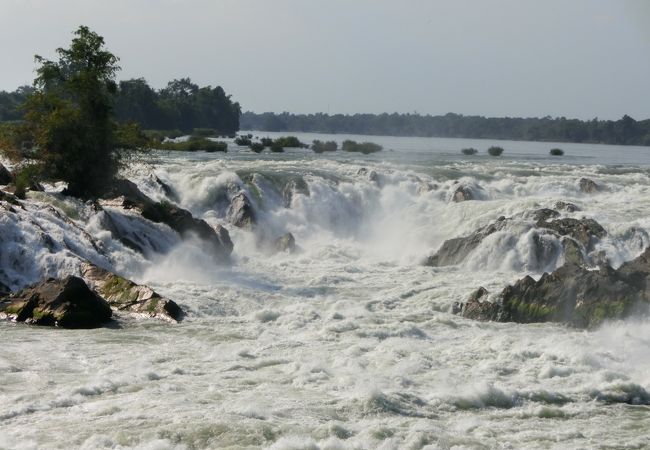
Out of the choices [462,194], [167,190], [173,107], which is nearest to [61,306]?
[167,190]

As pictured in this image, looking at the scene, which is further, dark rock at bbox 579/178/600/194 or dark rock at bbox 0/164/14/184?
dark rock at bbox 579/178/600/194

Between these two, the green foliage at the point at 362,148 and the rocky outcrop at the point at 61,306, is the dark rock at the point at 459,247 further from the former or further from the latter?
the green foliage at the point at 362,148

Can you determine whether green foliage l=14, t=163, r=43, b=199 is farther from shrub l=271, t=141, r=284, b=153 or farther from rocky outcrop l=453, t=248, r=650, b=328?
shrub l=271, t=141, r=284, b=153

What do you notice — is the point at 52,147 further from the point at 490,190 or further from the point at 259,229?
the point at 490,190

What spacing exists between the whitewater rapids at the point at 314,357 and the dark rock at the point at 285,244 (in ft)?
1.09

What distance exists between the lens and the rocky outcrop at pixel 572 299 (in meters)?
18.6

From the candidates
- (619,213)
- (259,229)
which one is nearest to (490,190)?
(619,213)

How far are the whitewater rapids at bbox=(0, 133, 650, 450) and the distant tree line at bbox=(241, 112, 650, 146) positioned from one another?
92.3 metres

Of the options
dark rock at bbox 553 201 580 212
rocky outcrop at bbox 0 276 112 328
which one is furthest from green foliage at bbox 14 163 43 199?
dark rock at bbox 553 201 580 212

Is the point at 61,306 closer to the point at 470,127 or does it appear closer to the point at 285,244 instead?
the point at 285,244

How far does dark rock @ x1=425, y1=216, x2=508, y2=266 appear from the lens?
26.5m

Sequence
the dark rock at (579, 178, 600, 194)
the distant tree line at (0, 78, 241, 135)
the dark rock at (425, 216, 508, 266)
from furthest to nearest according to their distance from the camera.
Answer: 1. the distant tree line at (0, 78, 241, 135)
2. the dark rock at (579, 178, 600, 194)
3. the dark rock at (425, 216, 508, 266)

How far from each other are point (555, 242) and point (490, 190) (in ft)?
39.3

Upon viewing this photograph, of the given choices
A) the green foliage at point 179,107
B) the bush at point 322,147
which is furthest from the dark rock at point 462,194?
the green foliage at point 179,107
